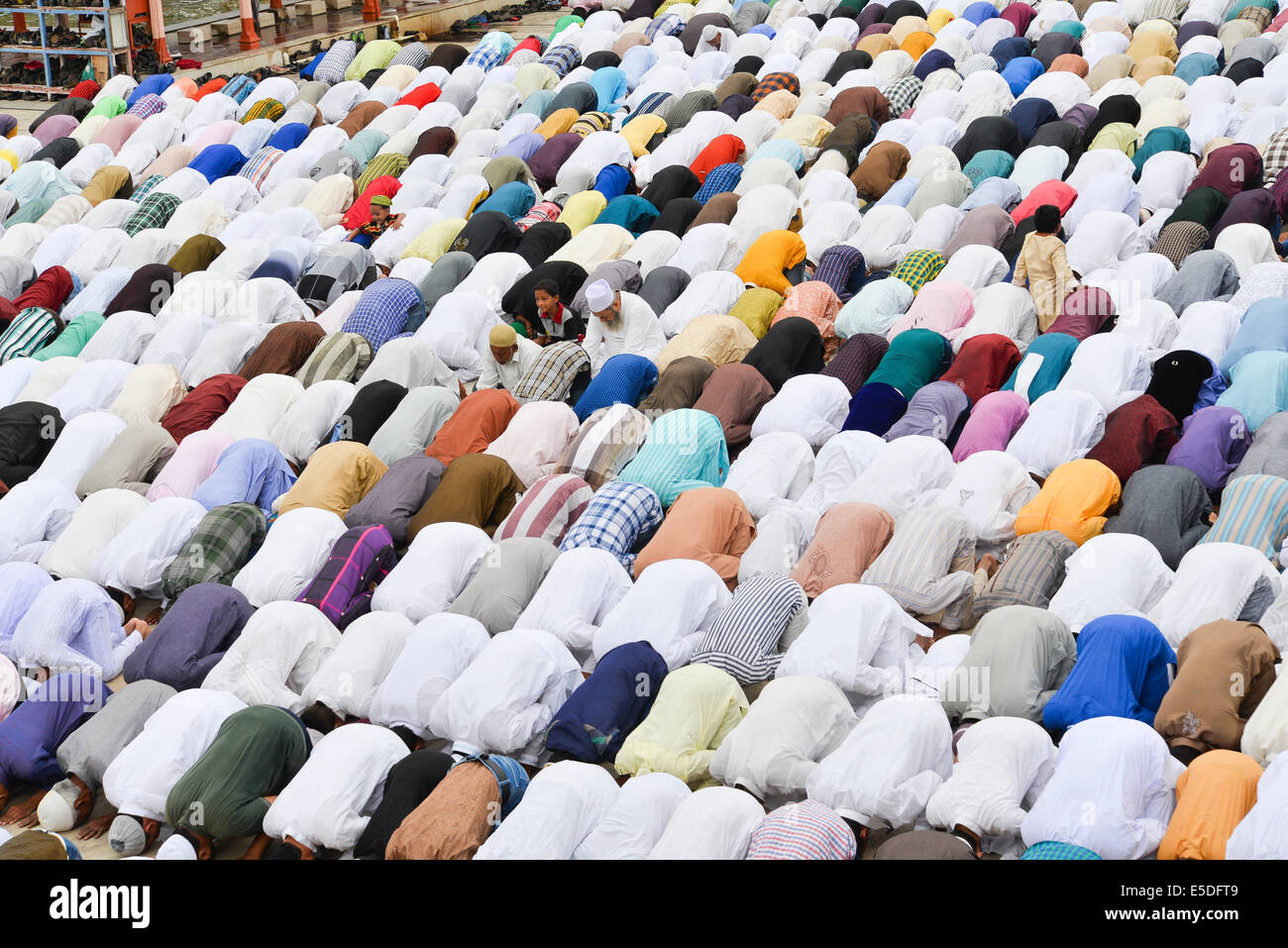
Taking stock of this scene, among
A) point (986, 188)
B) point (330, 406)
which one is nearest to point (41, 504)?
point (330, 406)

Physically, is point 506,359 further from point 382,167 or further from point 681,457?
point 382,167

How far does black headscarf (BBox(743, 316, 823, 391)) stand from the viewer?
762 cm

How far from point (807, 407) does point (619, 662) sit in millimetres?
2021

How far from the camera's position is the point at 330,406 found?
25.1 ft

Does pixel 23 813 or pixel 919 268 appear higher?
pixel 919 268

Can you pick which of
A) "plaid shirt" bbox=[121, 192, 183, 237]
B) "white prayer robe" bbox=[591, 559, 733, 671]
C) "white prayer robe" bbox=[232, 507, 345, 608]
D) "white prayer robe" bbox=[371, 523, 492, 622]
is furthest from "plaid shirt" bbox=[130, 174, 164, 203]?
"white prayer robe" bbox=[591, 559, 733, 671]

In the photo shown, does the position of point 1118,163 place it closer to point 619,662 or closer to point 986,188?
point 986,188

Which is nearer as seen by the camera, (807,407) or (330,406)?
(807,407)

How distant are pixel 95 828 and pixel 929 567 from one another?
10.3ft

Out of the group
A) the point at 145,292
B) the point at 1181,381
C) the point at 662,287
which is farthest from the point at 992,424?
the point at 145,292

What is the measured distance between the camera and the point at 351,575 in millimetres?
6293

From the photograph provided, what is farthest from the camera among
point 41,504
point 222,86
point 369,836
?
point 222,86

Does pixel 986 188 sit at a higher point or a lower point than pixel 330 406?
higher

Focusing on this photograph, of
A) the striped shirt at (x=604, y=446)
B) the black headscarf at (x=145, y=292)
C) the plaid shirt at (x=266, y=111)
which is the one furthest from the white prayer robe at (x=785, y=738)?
the plaid shirt at (x=266, y=111)
